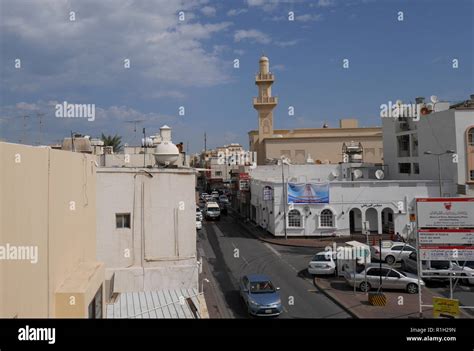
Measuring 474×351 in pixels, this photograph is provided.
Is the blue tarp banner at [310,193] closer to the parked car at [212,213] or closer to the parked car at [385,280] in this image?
the parked car at [212,213]

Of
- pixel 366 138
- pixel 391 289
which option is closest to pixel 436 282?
pixel 391 289

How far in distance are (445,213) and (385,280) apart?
6.85 meters

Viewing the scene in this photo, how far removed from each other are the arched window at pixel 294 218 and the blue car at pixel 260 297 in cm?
1280

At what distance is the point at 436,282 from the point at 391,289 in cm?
224

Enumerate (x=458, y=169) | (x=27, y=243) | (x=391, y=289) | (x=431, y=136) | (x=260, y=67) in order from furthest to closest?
(x=260, y=67) → (x=431, y=136) → (x=458, y=169) → (x=391, y=289) → (x=27, y=243)

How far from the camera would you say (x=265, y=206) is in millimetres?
28797

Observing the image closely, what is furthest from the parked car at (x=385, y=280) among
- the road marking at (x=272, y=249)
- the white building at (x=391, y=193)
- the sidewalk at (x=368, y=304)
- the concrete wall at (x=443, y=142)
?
the concrete wall at (x=443, y=142)

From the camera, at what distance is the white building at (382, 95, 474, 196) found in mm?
24844

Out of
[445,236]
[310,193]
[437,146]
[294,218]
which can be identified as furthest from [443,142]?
[445,236]

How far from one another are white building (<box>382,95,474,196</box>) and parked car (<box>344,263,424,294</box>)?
12288mm

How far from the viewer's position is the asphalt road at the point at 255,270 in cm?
1289

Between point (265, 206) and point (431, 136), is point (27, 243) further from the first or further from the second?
point (431, 136)

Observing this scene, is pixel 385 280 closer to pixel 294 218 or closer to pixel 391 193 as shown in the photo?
pixel 294 218
